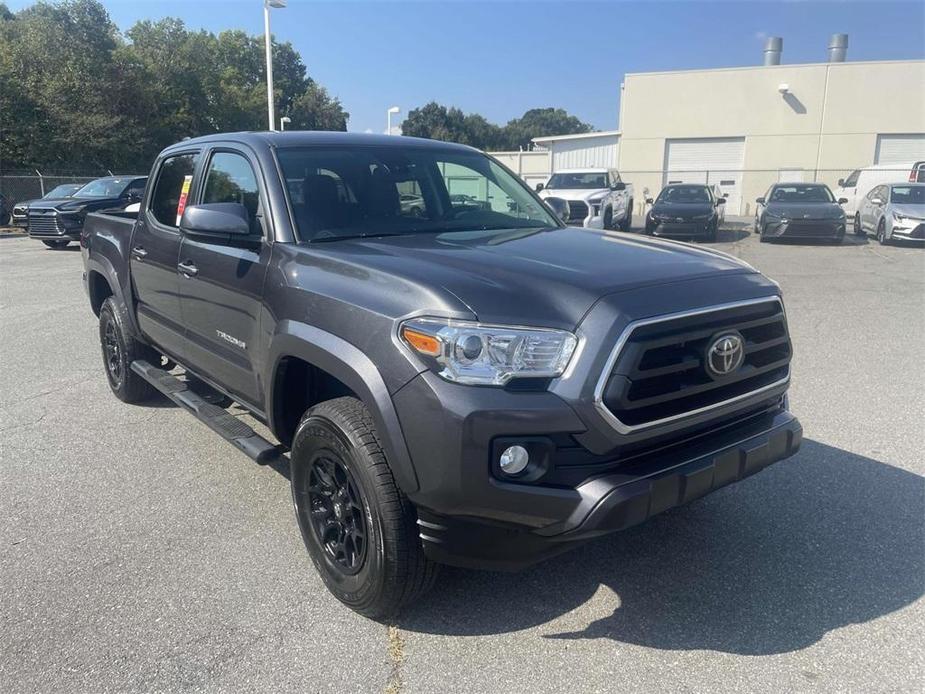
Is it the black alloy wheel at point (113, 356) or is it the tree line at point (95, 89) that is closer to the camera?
the black alloy wheel at point (113, 356)

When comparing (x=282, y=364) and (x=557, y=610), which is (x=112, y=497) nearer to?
(x=282, y=364)

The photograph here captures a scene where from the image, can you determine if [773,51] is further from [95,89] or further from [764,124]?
[95,89]

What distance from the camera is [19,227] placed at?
79.7 ft

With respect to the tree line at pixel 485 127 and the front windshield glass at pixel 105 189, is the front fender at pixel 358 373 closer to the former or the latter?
the front windshield glass at pixel 105 189

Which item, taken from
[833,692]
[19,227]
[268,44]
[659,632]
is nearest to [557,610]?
[659,632]

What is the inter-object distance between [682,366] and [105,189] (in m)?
19.4

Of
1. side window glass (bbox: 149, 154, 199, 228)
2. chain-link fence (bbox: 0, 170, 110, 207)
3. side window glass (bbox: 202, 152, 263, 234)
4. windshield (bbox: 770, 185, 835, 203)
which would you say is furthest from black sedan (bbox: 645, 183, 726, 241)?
chain-link fence (bbox: 0, 170, 110, 207)

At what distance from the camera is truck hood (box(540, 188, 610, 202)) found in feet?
58.0

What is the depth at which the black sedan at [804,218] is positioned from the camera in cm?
1755

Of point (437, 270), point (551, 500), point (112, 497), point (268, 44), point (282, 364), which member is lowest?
point (112, 497)

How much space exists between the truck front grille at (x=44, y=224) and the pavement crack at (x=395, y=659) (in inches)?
712

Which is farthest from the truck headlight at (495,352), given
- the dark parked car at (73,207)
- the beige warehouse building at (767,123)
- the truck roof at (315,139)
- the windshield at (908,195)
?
the beige warehouse building at (767,123)

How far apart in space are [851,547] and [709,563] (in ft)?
2.38

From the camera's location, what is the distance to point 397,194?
3.87m
